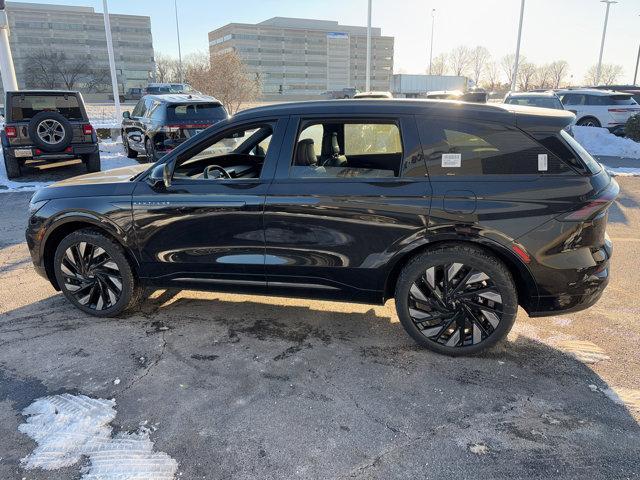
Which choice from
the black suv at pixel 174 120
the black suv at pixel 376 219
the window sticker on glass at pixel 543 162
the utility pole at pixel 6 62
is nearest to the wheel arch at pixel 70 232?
the black suv at pixel 376 219

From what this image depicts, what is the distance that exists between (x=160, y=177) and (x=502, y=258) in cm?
263

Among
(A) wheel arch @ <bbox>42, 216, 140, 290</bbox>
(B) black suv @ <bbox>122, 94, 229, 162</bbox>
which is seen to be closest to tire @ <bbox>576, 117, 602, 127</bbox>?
(B) black suv @ <bbox>122, 94, 229, 162</bbox>

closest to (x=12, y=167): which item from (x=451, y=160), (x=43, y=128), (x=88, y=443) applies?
(x=43, y=128)

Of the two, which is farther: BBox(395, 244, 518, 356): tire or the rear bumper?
the rear bumper

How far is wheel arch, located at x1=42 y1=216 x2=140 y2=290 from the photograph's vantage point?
12.8 ft

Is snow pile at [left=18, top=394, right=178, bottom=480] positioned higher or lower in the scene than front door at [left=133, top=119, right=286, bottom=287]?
lower

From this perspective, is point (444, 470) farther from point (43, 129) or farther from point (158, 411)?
point (43, 129)

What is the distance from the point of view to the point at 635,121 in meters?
15.1

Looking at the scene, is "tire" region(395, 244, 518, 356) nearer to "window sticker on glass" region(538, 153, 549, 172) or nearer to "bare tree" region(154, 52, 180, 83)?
"window sticker on glass" region(538, 153, 549, 172)

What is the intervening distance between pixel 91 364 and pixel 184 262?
1002 mm

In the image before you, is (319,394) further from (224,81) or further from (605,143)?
(224,81)

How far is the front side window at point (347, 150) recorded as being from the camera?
3449mm

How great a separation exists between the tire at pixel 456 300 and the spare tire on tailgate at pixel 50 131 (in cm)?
907

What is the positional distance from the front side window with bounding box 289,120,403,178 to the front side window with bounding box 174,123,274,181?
306 millimetres
